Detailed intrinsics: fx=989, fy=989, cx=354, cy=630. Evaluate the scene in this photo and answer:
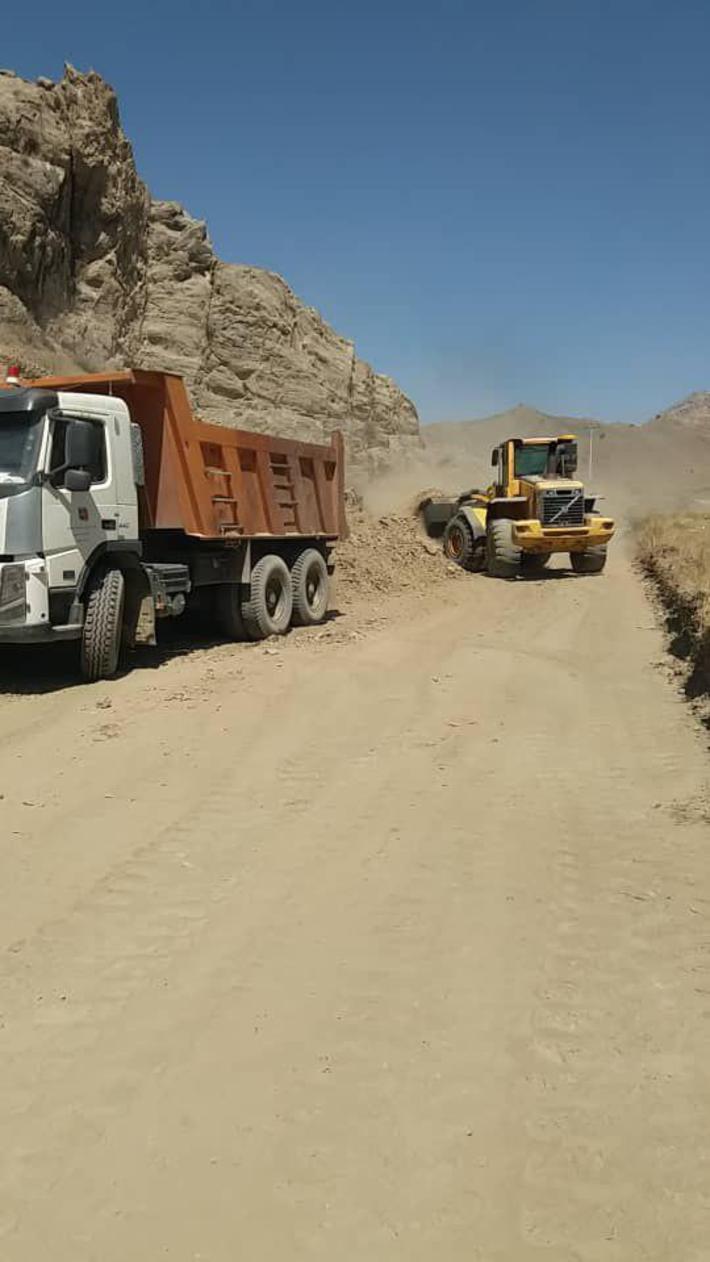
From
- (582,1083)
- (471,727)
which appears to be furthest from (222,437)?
(582,1083)

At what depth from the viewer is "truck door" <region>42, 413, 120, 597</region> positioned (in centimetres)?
846

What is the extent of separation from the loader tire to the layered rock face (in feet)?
33.8

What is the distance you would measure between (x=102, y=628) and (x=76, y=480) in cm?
133

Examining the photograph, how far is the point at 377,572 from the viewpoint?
58.3 ft

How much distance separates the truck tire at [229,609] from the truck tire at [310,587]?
131 centimetres

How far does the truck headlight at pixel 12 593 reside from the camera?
26.8 ft

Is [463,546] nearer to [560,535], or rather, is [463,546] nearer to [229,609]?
[560,535]

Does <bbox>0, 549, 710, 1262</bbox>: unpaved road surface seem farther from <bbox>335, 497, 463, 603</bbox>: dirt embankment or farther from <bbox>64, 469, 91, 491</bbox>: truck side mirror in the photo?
<bbox>335, 497, 463, 603</bbox>: dirt embankment

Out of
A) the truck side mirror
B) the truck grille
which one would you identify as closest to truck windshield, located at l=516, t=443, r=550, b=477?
the truck grille

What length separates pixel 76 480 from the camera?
27.9 ft

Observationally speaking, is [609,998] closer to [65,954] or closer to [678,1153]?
[678,1153]

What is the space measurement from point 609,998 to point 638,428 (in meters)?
147

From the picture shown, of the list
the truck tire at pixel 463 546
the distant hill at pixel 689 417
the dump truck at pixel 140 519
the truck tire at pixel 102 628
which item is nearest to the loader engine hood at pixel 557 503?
the truck tire at pixel 463 546

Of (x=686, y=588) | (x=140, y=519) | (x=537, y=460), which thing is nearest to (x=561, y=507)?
(x=537, y=460)
